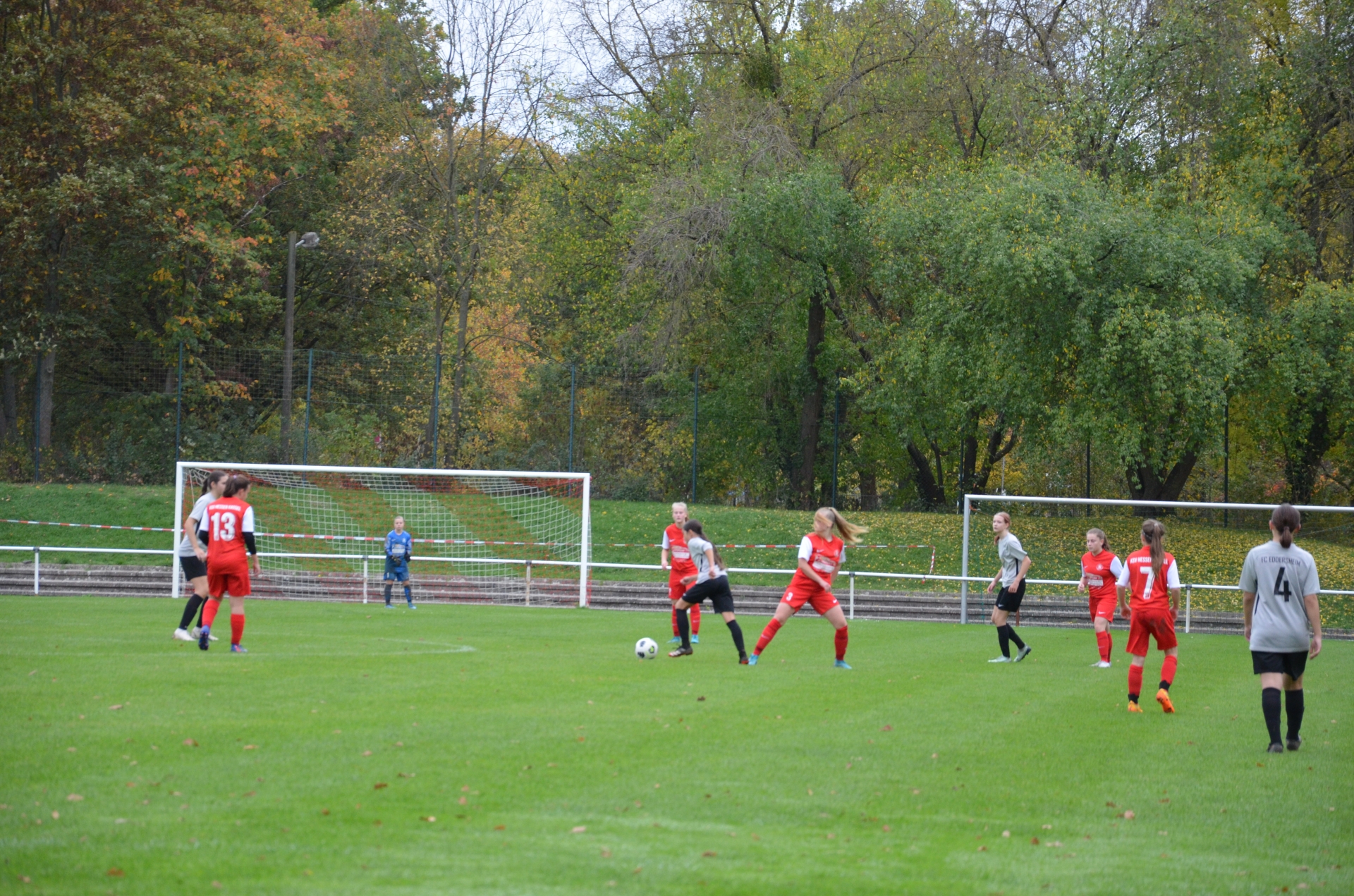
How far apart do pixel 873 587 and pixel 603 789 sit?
21510 millimetres

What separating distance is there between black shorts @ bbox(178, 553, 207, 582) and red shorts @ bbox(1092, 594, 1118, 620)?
1076cm

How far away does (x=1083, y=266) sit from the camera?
2681 cm

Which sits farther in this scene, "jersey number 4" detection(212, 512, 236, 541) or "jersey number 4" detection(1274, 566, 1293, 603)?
"jersey number 4" detection(212, 512, 236, 541)

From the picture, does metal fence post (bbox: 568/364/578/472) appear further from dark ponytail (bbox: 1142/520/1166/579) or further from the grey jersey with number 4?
the grey jersey with number 4

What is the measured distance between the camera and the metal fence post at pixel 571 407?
3256 cm

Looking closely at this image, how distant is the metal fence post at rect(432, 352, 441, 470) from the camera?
105 ft

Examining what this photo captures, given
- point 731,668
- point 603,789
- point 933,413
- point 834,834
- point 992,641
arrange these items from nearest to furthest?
point 834,834 → point 603,789 → point 731,668 → point 992,641 → point 933,413

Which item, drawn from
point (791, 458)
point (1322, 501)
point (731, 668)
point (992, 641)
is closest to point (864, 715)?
point (731, 668)

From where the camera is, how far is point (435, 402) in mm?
32250

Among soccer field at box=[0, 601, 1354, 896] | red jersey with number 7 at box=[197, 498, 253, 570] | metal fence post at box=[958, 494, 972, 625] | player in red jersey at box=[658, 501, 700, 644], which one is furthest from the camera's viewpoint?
metal fence post at box=[958, 494, 972, 625]

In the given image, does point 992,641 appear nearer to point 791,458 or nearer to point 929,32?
point 791,458

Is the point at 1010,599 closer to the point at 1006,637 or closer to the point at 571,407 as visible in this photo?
the point at 1006,637

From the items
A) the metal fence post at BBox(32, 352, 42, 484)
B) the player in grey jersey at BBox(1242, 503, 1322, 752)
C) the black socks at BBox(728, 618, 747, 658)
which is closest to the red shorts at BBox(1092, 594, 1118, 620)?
the black socks at BBox(728, 618, 747, 658)

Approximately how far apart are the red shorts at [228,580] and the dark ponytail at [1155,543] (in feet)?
28.1
